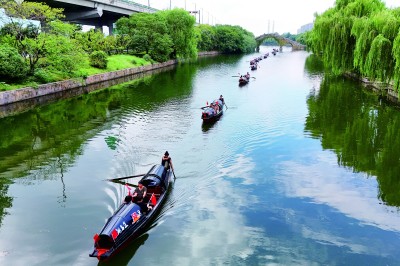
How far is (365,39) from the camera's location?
3438 centimetres

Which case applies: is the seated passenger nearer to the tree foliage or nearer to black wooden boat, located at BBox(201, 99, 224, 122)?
black wooden boat, located at BBox(201, 99, 224, 122)

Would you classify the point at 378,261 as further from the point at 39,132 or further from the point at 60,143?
the point at 39,132

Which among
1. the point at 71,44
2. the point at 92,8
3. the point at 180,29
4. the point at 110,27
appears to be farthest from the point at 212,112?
the point at 110,27

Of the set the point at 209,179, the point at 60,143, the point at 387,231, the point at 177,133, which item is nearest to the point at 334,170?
the point at 387,231

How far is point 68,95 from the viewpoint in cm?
3938

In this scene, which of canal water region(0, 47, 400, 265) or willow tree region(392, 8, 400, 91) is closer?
canal water region(0, 47, 400, 265)

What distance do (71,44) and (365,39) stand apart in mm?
33323

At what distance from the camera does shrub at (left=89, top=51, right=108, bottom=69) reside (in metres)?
49.9

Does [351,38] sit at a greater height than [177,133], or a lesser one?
greater

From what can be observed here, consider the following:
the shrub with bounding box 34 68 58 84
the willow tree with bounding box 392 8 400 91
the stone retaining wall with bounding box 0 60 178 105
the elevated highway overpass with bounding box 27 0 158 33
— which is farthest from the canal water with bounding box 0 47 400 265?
the elevated highway overpass with bounding box 27 0 158 33

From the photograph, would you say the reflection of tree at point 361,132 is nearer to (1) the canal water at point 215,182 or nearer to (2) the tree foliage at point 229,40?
(1) the canal water at point 215,182

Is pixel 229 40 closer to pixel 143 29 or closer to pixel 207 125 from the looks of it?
pixel 143 29

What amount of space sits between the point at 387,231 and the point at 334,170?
6.03 m

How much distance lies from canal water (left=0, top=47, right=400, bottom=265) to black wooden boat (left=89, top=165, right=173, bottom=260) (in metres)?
0.55
